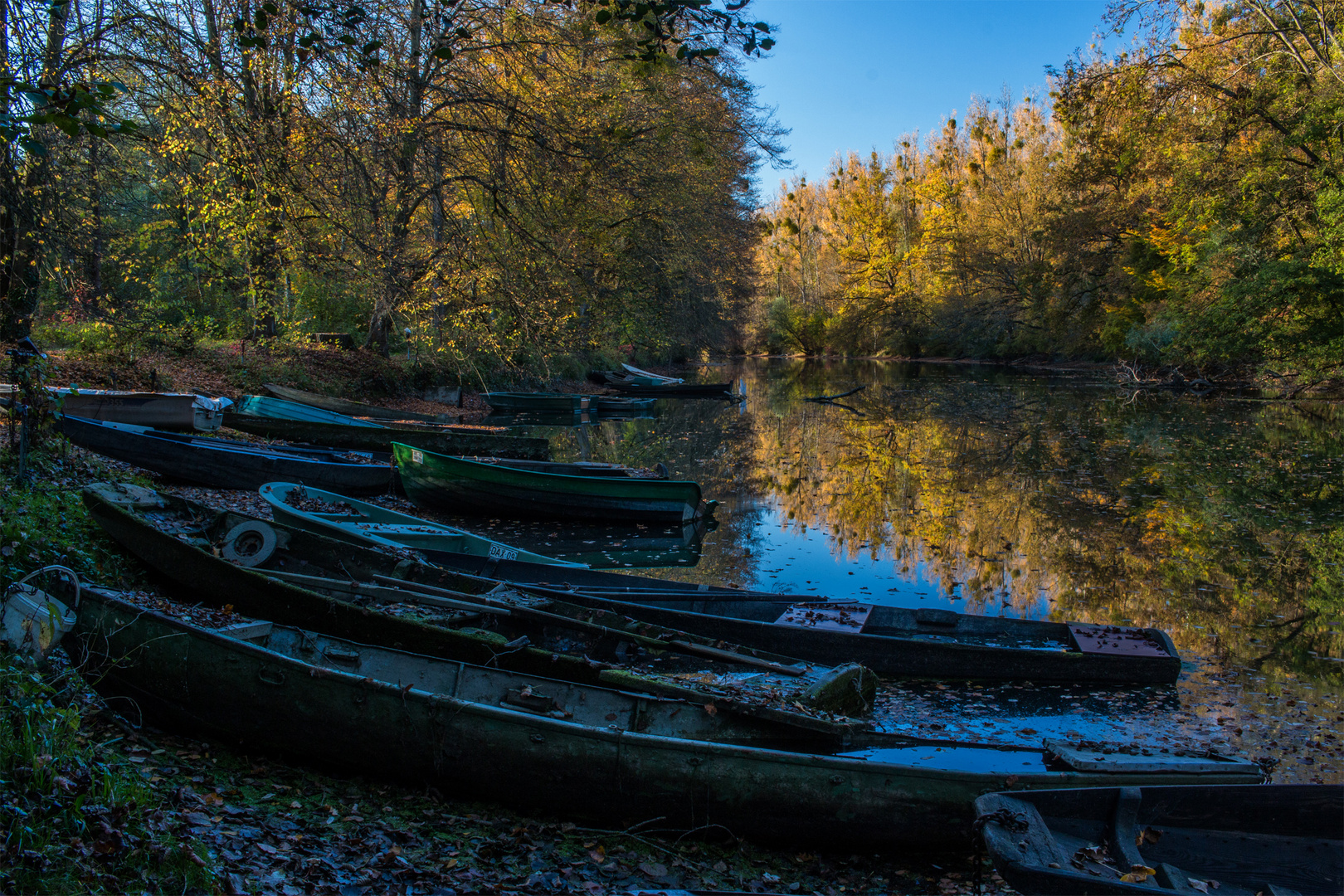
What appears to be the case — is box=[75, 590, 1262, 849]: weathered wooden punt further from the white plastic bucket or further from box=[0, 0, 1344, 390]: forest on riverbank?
box=[0, 0, 1344, 390]: forest on riverbank

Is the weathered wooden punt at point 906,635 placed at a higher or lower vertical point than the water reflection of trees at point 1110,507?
lower

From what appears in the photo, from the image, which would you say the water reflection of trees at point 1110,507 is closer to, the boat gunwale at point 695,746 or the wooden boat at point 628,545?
the wooden boat at point 628,545

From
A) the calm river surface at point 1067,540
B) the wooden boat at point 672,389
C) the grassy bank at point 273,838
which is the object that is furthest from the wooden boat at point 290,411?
the wooden boat at point 672,389

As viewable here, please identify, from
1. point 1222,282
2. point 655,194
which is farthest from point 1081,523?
point 1222,282

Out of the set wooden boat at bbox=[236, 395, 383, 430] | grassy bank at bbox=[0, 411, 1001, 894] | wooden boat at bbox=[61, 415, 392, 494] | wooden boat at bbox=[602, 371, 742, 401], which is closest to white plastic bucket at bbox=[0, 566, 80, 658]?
grassy bank at bbox=[0, 411, 1001, 894]

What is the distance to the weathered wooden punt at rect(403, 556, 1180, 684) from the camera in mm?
6895

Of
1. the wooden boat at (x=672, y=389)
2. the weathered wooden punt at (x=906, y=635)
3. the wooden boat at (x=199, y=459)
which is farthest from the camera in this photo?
the wooden boat at (x=672, y=389)

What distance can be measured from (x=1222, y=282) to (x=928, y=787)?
28220 millimetres

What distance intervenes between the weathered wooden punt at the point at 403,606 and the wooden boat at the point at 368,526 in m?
0.66

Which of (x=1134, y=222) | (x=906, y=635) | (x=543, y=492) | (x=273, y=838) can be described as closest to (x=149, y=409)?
(x=543, y=492)

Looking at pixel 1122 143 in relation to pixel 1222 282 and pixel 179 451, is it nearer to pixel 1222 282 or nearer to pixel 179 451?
pixel 1222 282

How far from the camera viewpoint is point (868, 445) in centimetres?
2112

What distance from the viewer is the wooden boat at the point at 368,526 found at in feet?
29.4

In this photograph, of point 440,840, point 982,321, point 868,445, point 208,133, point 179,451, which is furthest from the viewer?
point 982,321
